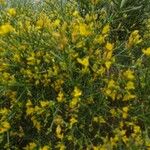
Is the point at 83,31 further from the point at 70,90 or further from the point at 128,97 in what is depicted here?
the point at 128,97

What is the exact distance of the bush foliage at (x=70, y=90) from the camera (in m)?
2.99

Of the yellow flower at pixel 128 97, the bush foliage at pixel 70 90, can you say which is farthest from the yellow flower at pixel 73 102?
the yellow flower at pixel 128 97

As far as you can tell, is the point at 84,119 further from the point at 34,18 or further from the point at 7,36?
the point at 34,18

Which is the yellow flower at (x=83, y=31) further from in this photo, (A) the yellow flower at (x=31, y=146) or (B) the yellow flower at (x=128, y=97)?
(A) the yellow flower at (x=31, y=146)

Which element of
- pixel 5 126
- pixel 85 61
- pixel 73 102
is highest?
pixel 85 61

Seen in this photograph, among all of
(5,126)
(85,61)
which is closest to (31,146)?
(5,126)

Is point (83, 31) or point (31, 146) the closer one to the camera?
point (83, 31)

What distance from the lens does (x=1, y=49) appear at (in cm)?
317

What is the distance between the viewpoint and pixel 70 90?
10.0ft

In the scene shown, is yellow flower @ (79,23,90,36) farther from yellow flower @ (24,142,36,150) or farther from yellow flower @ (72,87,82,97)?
yellow flower @ (24,142,36,150)

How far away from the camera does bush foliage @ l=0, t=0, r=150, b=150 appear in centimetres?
299

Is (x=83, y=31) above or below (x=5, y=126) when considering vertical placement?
above

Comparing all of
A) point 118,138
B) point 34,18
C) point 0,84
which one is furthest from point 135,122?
point 34,18

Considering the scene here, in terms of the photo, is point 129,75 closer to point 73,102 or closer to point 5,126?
point 73,102
